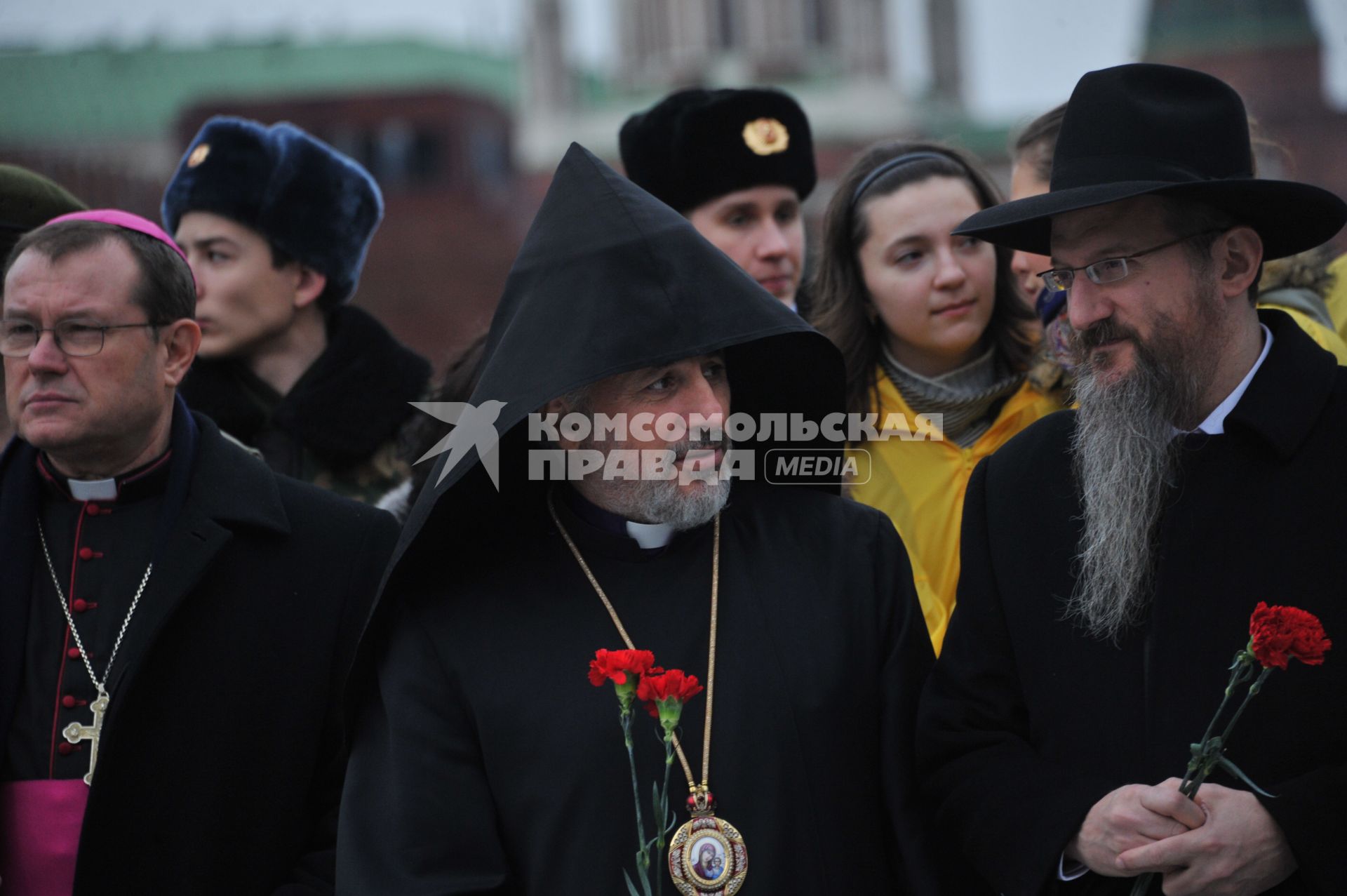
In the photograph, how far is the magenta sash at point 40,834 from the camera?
3.56 metres

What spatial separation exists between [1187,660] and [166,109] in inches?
1760

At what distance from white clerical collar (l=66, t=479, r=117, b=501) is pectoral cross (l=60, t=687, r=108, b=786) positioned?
0.48 meters

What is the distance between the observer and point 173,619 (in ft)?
12.1

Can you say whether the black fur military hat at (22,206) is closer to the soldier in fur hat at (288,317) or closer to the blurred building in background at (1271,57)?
the soldier in fur hat at (288,317)

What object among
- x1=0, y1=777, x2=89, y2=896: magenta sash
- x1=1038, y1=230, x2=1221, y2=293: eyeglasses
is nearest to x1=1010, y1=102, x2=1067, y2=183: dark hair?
x1=1038, y1=230, x2=1221, y2=293: eyeglasses

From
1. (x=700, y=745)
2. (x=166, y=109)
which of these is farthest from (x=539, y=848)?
(x=166, y=109)

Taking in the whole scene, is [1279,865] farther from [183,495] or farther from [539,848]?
[183,495]

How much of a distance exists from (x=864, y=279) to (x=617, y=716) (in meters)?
1.77

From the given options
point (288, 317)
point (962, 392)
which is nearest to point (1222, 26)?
point (962, 392)

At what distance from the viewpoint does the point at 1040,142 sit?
14.9 ft

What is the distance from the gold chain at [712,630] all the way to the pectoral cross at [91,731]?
1053 mm

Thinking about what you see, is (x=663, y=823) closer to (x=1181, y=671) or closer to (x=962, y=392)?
(x=1181, y=671)

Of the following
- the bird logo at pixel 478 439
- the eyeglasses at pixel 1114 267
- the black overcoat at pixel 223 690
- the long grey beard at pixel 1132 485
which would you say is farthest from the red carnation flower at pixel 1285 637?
the black overcoat at pixel 223 690

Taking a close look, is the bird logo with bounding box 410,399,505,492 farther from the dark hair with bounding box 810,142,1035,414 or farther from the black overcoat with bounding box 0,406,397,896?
the dark hair with bounding box 810,142,1035,414
